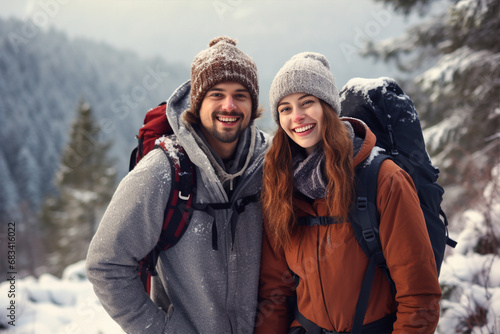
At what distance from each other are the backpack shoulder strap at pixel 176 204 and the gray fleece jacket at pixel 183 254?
1.6 inches

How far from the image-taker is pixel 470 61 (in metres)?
5.97

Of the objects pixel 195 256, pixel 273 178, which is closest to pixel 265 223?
pixel 273 178

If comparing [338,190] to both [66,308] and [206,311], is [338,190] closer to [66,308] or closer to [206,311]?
[206,311]

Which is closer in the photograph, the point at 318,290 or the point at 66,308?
the point at 318,290

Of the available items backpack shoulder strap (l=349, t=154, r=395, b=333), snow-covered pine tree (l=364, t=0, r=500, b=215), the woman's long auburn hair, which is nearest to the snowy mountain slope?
snow-covered pine tree (l=364, t=0, r=500, b=215)

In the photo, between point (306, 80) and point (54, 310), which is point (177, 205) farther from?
point (54, 310)

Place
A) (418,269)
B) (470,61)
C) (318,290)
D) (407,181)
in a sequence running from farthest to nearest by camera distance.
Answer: (470,61), (318,290), (407,181), (418,269)

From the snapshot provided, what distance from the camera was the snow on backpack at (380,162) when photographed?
5.75 feet

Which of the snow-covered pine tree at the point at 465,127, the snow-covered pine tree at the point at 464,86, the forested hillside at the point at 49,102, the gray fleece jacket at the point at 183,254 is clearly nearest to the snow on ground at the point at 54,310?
the gray fleece jacket at the point at 183,254

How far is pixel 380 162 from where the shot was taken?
5.94 ft

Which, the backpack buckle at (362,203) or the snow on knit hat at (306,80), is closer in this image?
the backpack buckle at (362,203)

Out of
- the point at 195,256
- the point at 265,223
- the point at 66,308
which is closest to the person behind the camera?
the point at 195,256

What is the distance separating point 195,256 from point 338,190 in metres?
1.01

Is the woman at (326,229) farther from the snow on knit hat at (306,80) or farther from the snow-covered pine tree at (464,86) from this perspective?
the snow-covered pine tree at (464,86)
